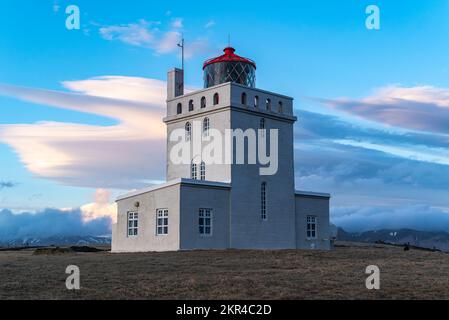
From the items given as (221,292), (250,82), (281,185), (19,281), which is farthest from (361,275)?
(250,82)

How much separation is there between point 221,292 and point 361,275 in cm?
651

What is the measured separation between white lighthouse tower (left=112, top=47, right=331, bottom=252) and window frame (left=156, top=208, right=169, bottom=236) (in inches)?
2.3

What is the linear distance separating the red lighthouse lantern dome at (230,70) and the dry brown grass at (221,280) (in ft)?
51.6

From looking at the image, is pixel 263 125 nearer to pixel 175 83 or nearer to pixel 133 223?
pixel 175 83

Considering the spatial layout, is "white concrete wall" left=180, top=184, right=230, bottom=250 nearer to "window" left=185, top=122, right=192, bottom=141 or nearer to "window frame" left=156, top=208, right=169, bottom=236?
"window frame" left=156, top=208, right=169, bottom=236

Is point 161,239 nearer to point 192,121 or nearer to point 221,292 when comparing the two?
point 192,121

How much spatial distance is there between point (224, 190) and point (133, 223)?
6318 mm

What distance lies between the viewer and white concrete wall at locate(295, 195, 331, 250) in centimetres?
3947

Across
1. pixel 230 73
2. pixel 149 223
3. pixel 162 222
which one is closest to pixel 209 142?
pixel 230 73

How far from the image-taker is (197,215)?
3312 cm

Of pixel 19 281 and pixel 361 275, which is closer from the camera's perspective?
pixel 19 281

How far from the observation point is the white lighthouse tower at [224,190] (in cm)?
3331

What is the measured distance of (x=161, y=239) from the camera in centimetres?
3341

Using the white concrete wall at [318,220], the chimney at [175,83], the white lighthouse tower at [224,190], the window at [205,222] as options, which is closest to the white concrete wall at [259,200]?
the white lighthouse tower at [224,190]
